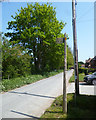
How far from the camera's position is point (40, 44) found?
2272cm

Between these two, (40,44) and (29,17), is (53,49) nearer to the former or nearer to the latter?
(40,44)

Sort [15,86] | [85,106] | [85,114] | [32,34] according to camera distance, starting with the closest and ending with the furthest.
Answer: [85,114], [85,106], [15,86], [32,34]

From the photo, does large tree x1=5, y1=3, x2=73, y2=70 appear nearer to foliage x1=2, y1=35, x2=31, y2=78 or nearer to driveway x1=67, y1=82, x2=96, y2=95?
foliage x1=2, y1=35, x2=31, y2=78

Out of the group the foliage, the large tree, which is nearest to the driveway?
the foliage

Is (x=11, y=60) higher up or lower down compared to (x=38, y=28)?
lower down

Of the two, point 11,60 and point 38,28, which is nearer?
point 11,60

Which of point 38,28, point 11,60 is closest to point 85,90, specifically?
point 11,60

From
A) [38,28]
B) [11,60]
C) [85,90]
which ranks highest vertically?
[38,28]

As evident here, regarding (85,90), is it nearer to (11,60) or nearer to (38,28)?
(11,60)

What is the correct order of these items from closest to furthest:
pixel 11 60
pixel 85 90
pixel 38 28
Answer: pixel 85 90
pixel 11 60
pixel 38 28

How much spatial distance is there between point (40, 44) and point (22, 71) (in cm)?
878

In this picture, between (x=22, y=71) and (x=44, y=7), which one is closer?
(x=22, y=71)

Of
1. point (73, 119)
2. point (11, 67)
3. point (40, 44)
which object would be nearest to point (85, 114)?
point (73, 119)

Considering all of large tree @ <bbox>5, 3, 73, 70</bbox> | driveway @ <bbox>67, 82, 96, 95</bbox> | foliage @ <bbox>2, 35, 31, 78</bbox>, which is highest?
large tree @ <bbox>5, 3, 73, 70</bbox>
